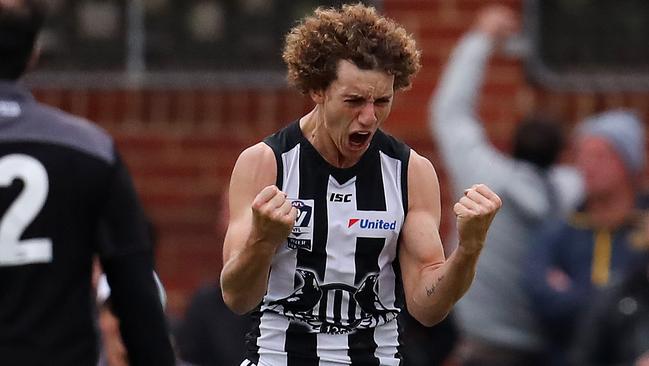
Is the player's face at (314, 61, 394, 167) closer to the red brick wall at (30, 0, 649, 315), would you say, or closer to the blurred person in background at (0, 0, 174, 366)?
the blurred person in background at (0, 0, 174, 366)

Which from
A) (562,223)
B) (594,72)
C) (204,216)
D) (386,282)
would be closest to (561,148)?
(562,223)

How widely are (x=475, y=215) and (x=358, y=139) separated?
1.47 ft

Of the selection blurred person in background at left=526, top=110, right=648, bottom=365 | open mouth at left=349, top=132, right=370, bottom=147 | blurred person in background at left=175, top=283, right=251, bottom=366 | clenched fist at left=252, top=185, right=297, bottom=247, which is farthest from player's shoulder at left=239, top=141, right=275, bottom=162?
blurred person in background at left=526, top=110, right=648, bottom=365

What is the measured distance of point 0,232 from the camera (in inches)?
185

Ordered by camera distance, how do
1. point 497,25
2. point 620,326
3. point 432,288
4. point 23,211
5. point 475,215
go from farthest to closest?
point 497,25 → point 620,326 → point 432,288 → point 475,215 → point 23,211

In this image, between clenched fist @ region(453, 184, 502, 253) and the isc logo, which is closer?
clenched fist @ region(453, 184, 502, 253)

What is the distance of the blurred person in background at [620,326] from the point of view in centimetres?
754

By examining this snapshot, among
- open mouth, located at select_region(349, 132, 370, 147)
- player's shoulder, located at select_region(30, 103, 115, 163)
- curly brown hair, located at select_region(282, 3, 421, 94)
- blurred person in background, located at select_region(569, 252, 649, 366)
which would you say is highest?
curly brown hair, located at select_region(282, 3, 421, 94)

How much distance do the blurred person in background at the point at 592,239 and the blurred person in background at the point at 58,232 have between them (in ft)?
11.8

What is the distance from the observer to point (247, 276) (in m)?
5.32

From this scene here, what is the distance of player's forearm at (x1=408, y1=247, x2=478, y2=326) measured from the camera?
5395 millimetres

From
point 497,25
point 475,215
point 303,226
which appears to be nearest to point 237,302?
point 303,226

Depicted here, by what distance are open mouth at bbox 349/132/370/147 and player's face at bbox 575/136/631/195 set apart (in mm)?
2910

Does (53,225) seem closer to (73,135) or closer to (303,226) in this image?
(73,135)
